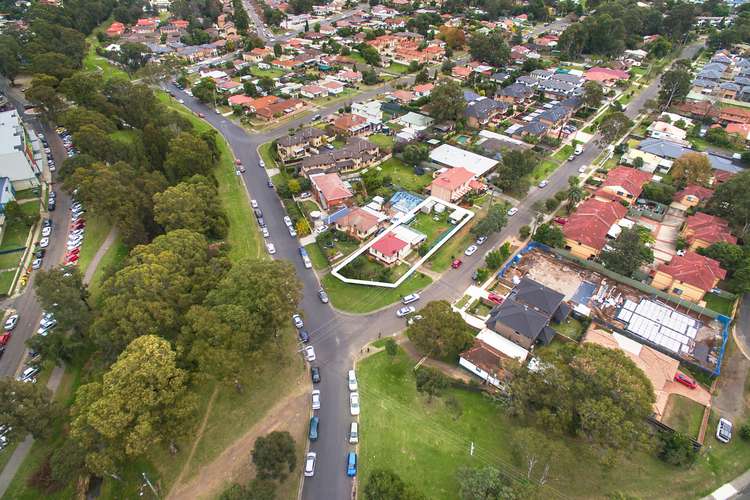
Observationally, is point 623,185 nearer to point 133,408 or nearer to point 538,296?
point 538,296

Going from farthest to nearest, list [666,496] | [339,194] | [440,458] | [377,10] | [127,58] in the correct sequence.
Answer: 1. [377,10]
2. [127,58]
3. [339,194]
4. [440,458]
5. [666,496]

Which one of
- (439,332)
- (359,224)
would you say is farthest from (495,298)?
(359,224)

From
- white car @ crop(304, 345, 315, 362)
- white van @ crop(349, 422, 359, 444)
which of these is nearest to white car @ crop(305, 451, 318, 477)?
white van @ crop(349, 422, 359, 444)

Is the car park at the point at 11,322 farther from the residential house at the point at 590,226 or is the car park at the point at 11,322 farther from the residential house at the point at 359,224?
the residential house at the point at 590,226

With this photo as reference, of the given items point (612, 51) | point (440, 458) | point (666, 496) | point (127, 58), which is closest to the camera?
point (666, 496)

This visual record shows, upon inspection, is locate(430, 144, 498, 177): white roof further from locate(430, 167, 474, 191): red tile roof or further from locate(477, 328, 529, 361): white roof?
locate(477, 328, 529, 361): white roof

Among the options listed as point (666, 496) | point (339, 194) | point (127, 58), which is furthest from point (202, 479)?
point (127, 58)

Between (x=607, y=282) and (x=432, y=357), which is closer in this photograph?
(x=432, y=357)

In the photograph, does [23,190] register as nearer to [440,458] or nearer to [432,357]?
[432,357]
